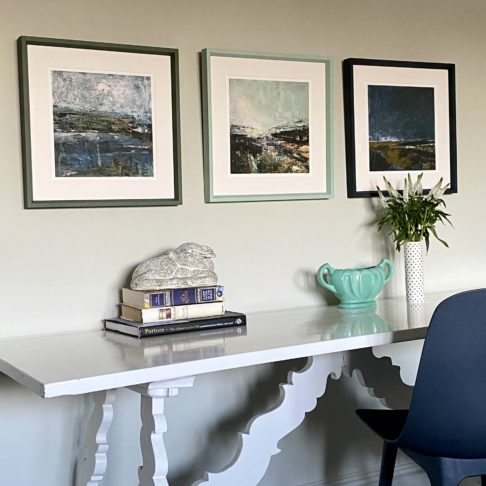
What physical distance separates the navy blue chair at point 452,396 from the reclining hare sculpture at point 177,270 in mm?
665

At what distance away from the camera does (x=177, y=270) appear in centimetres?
227

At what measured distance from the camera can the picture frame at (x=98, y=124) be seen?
225 centimetres

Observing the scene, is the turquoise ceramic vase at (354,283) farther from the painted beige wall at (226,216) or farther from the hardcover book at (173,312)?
the hardcover book at (173,312)

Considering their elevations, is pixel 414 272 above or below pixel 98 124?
below

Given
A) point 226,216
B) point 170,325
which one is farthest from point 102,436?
point 226,216

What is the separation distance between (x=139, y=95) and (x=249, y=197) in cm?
47

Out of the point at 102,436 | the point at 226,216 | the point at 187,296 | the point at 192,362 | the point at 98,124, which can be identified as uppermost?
the point at 98,124

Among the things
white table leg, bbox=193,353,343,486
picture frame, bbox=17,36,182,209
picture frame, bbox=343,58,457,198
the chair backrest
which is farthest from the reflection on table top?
picture frame, bbox=343,58,457,198

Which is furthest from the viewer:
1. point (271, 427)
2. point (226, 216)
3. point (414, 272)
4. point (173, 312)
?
point (414, 272)

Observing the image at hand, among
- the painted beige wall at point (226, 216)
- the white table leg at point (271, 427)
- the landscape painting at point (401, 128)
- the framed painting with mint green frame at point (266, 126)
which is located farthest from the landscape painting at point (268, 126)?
the white table leg at point (271, 427)

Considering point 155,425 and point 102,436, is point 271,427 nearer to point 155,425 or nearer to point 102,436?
point 155,425

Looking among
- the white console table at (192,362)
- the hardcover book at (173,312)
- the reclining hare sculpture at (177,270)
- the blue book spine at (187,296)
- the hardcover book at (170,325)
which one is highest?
the reclining hare sculpture at (177,270)

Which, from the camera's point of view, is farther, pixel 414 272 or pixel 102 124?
pixel 414 272

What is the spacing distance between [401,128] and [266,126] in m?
0.54
